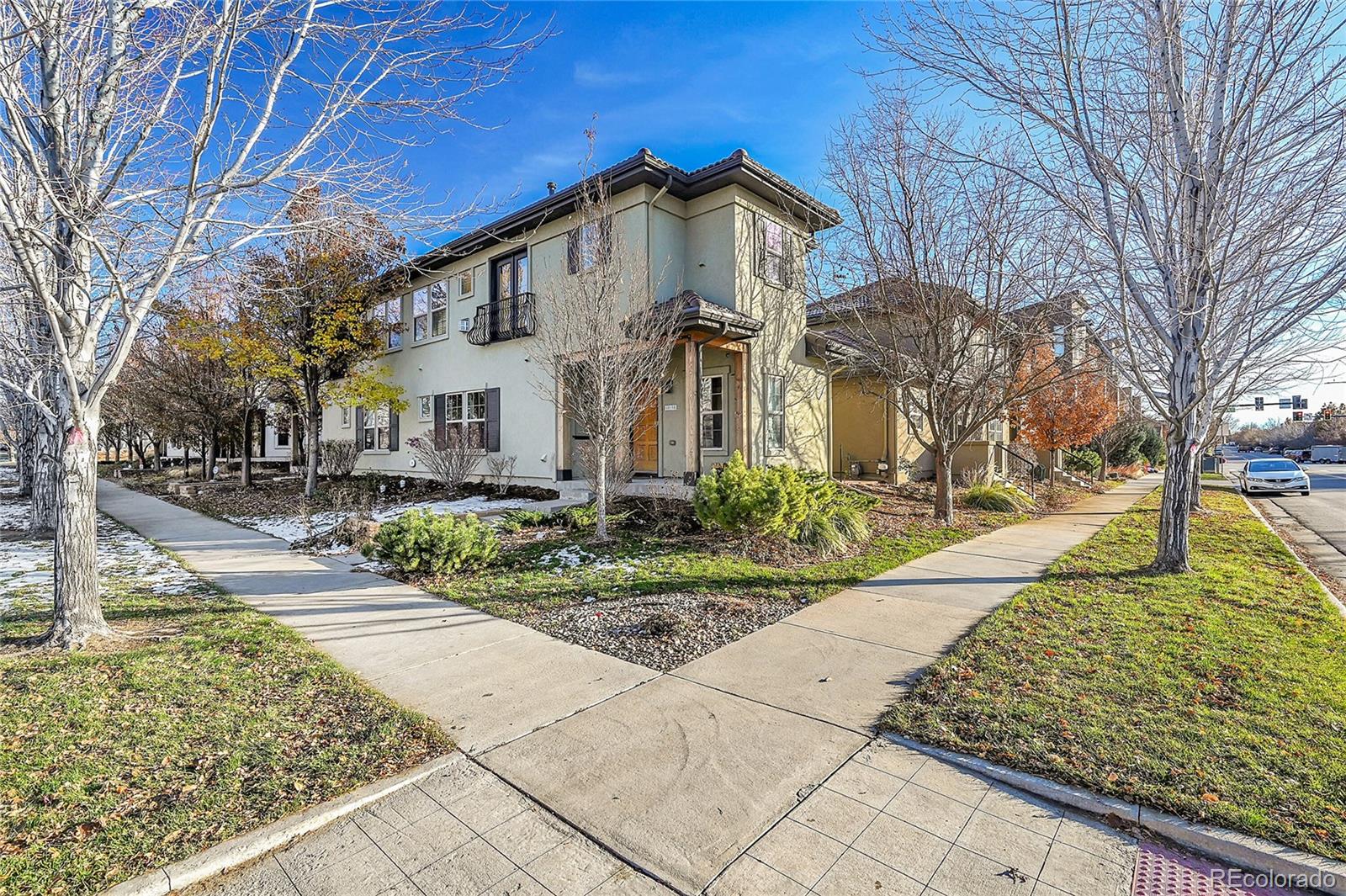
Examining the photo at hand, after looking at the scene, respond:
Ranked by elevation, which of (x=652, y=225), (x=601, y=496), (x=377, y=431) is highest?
(x=652, y=225)

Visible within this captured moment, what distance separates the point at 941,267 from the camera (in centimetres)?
1085

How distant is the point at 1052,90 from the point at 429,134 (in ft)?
21.0

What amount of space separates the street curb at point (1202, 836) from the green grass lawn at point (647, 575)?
3488 mm

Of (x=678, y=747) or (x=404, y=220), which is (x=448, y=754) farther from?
(x=404, y=220)

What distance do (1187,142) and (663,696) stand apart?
7.78 m

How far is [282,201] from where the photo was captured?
562cm

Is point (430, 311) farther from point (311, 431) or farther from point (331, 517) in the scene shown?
point (331, 517)

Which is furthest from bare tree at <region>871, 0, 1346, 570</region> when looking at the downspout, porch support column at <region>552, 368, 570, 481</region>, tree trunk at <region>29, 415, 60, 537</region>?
tree trunk at <region>29, 415, 60, 537</region>

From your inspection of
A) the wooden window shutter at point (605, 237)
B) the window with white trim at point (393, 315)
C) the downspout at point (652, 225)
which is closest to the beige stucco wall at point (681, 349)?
the downspout at point (652, 225)

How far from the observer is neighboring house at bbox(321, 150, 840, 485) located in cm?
1219

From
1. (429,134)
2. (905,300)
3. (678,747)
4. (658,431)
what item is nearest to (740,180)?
(905,300)

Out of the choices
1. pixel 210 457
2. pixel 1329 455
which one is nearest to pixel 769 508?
pixel 210 457

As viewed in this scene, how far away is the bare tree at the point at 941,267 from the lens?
10242 millimetres

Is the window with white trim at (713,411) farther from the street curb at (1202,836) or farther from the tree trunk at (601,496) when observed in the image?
the street curb at (1202,836)
